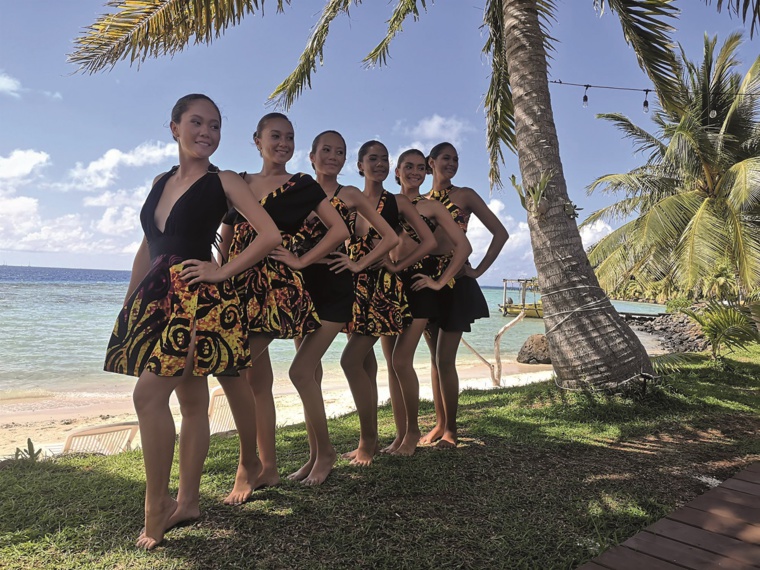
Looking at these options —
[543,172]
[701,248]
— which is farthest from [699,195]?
[543,172]

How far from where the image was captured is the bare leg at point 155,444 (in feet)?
8.27

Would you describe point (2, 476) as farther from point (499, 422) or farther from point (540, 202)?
point (540, 202)

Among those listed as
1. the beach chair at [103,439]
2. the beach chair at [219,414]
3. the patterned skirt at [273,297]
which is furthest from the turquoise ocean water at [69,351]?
the patterned skirt at [273,297]

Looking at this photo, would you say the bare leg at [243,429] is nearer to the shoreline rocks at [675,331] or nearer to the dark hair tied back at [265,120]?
the dark hair tied back at [265,120]

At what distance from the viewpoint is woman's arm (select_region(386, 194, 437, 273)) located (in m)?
4.03

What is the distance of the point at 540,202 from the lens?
243 inches

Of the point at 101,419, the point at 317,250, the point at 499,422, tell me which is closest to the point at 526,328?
the point at 101,419

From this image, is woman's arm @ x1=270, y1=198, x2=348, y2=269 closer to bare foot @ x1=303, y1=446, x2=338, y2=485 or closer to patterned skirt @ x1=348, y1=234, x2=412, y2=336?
patterned skirt @ x1=348, y1=234, x2=412, y2=336

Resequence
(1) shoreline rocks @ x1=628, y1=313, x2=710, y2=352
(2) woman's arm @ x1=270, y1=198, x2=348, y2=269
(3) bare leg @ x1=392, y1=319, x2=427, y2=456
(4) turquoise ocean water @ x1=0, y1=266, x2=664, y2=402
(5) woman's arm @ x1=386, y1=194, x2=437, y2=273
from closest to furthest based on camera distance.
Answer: (2) woman's arm @ x1=270, y1=198, x2=348, y2=269 < (5) woman's arm @ x1=386, y1=194, x2=437, y2=273 < (3) bare leg @ x1=392, y1=319, x2=427, y2=456 < (4) turquoise ocean water @ x1=0, y1=266, x2=664, y2=402 < (1) shoreline rocks @ x1=628, y1=313, x2=710, y2=352

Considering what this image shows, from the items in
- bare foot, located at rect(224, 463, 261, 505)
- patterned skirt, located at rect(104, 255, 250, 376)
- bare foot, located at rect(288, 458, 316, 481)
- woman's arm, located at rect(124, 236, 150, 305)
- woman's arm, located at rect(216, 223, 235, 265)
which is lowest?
bare foot, located at rect(288, 458, 316, 481)

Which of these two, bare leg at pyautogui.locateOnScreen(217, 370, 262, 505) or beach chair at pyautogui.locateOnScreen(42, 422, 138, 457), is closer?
bare leg at pyautogui.locateOnScreen(217, 370, 262, 505)

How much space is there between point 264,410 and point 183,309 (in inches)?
37.8

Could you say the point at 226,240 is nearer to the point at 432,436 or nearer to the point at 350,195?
the point at 350,195

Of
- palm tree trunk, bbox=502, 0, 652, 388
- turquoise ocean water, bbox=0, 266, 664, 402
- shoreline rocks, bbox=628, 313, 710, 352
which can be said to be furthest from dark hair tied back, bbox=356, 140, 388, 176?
shoreline rocks, bbox=628, 313, 710, 352
